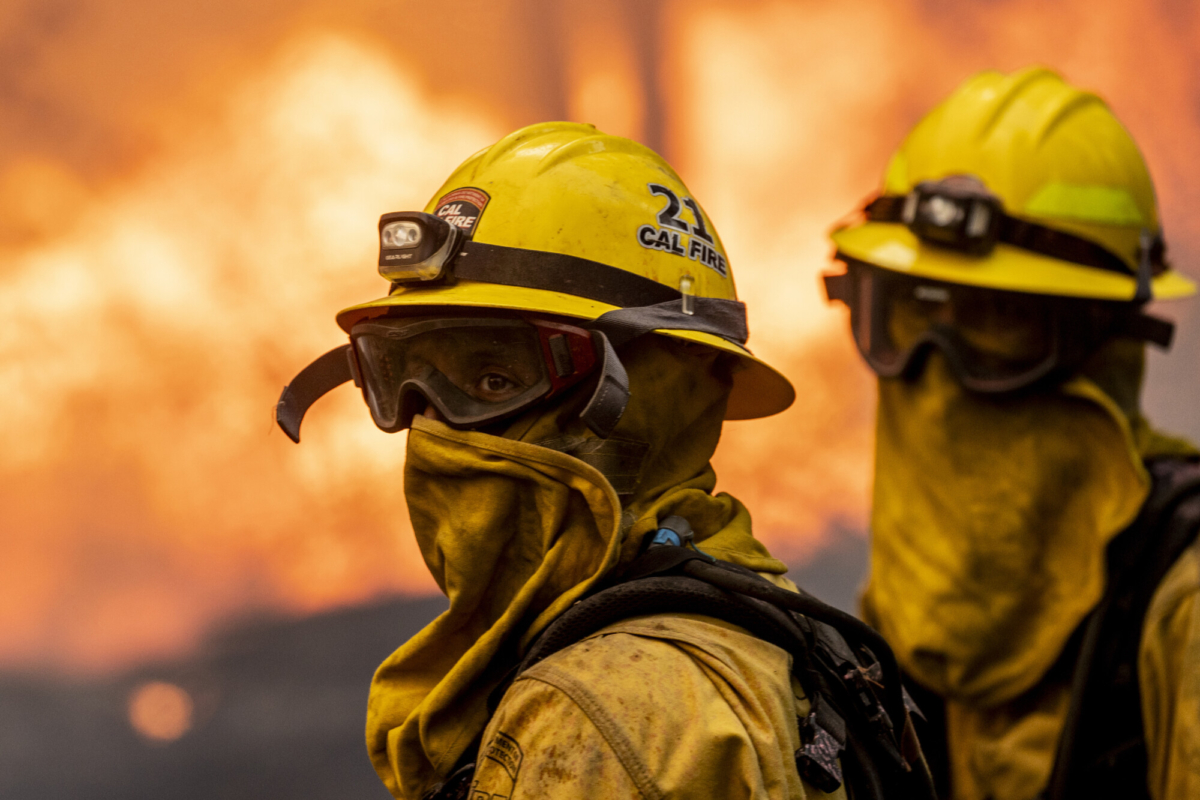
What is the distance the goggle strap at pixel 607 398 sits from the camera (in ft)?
8.15

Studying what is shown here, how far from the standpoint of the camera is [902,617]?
5066mm

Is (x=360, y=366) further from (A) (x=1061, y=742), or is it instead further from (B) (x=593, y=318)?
(A) (x=1061, y=742)

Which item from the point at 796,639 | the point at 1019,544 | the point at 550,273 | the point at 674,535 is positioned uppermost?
the point at 550,273

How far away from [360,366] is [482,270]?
16.4 inches

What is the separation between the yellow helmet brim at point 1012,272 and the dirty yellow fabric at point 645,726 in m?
2.74

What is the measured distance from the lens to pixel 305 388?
3.20m

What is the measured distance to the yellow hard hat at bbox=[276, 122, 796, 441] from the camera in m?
2.63

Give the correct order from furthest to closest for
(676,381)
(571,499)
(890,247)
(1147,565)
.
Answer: (890,247), (1147,565), (676,381), (571,499)

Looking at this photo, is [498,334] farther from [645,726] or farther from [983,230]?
[983,230]

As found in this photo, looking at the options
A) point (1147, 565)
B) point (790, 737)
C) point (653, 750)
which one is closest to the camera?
point (653, 750)

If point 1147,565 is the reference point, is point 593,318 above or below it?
above

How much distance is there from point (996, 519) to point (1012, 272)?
3.11ft

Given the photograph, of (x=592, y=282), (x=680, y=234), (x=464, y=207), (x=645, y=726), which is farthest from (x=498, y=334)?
(x=645, y=726)

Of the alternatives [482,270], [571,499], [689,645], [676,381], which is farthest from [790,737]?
[482,270]
